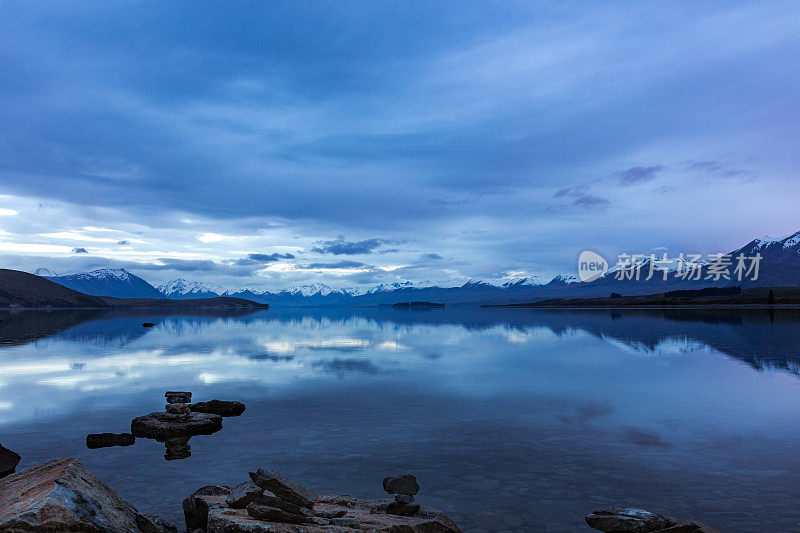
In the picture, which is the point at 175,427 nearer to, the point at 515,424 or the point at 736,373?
the point at 515,424

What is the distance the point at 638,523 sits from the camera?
10281 mm

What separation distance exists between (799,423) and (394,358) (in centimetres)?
3149

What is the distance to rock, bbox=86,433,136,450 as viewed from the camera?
18.2 meters

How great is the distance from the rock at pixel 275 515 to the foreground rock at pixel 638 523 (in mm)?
6264

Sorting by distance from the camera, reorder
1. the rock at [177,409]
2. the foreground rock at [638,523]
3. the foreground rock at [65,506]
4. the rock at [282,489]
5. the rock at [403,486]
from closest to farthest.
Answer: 1. the foreground rock at [65,506]
2. the foreground rock at [638,523]
3. the rock at [282,489]
4. the rock at [403,486]
5. the rock at [177,409]

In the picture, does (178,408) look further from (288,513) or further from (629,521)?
(629,521)

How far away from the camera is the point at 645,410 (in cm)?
2322

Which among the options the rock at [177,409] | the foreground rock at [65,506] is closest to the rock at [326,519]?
the foreground rock at [65,506]

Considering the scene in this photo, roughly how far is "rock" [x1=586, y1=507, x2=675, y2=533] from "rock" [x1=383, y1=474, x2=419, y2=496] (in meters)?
4.24

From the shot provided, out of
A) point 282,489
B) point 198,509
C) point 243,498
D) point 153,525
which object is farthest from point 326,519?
point 153,525

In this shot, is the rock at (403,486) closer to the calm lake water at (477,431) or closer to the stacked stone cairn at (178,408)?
the calm lake water at (477,431)

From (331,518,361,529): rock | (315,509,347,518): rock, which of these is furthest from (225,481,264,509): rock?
(331,518,361,529): rock

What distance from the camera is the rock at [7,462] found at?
1517 cm

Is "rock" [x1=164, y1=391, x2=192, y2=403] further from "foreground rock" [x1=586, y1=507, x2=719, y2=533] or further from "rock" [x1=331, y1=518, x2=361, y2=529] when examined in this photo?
"foreground rock" [x1=586, y1=507, x2=719, y2=533]
